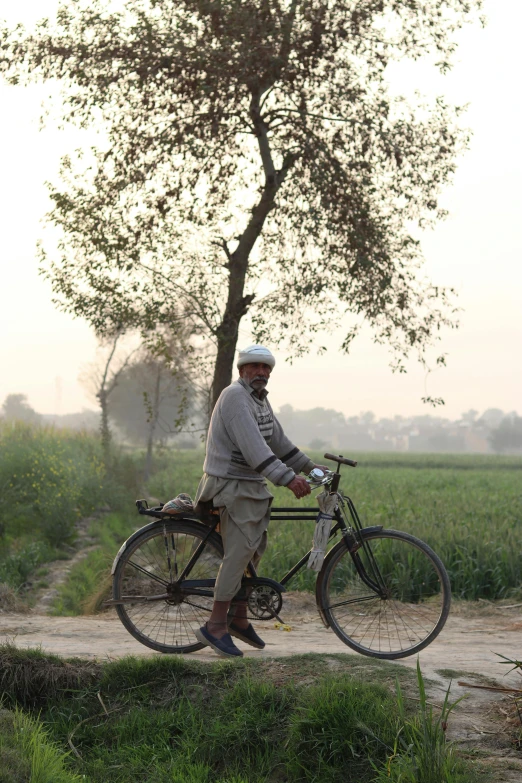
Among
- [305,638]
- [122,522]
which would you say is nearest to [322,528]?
[305,638]

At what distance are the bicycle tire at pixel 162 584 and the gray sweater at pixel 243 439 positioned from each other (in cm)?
67

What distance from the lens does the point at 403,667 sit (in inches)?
254

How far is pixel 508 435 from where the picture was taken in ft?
583

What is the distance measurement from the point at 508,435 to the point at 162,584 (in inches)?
7004

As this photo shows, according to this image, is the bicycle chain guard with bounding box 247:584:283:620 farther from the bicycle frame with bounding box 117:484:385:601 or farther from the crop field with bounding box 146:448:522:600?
the crop field with bounding box 146:448:522:600

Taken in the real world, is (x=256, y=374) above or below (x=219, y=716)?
above

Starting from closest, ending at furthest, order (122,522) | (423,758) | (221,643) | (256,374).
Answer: (423,758), (256,374), (221,643), (122,522)

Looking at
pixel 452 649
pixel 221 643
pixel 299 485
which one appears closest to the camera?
pixel 299 485

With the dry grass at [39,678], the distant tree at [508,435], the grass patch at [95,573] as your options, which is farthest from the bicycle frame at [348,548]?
the distant tree at [508,435]

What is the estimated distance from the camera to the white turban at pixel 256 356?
6727 mm

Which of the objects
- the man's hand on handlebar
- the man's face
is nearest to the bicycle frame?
the man's hand on handlebar

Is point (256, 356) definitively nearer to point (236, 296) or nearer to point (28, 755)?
point (28, 755)

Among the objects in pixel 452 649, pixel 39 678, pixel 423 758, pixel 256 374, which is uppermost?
pixel 256 374

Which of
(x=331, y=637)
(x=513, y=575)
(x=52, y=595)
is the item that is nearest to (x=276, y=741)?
(x=331, y=637)
